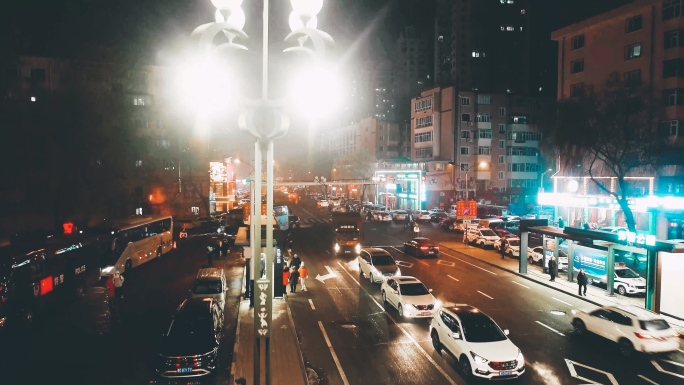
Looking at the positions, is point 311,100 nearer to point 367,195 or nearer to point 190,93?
point 190,93

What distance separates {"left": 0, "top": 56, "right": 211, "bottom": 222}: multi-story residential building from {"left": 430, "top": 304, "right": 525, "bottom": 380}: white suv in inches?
1331

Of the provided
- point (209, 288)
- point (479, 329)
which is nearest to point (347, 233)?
point (209, 288)

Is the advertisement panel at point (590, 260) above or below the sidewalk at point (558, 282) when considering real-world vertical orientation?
above

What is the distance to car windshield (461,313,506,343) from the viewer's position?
44.5ft

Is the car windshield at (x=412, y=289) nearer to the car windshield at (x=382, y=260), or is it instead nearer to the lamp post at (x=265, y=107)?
the car windshield at (x=382, y=260)

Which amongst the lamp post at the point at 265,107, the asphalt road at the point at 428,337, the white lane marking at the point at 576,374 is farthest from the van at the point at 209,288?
the white lane marking at the point at 576,374

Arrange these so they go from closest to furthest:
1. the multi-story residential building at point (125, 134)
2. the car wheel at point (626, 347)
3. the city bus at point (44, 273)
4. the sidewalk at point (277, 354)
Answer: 1. the sidewalk at point (277, 354)
2. the car wheel at point (626, 347)
3. the city bus at point (44, 273)
4. the multi-story residential building at point (125, 134)

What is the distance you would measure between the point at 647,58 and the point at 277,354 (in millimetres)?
39980

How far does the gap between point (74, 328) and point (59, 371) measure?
478 centimetres

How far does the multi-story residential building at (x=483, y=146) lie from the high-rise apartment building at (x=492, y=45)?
31.6m

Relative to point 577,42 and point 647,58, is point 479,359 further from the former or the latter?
point 577,42

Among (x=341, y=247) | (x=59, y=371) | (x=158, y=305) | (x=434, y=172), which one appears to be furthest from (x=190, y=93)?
(x=434, y=172)

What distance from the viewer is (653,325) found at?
15.0 meters

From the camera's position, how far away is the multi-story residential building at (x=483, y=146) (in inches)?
2889
